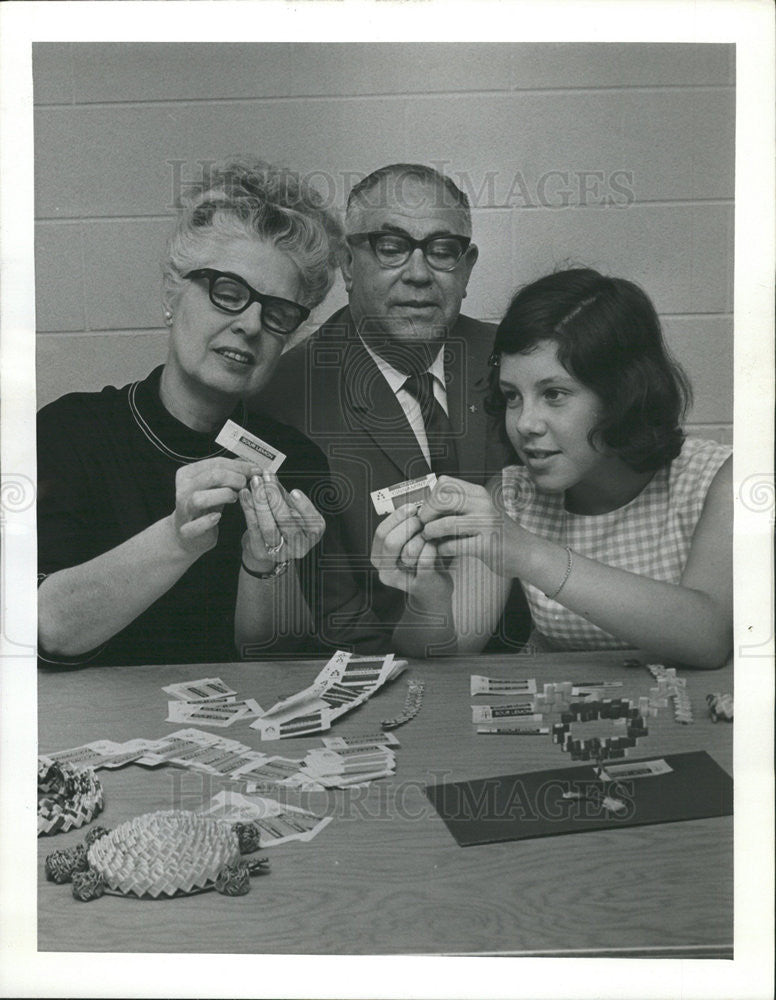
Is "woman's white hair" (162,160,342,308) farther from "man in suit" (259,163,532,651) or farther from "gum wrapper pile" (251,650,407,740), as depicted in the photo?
"gum wrapper pile" (251,650,407,740)

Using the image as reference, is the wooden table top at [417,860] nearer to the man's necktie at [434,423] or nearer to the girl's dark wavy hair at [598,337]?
the man's necktie at [434,423]

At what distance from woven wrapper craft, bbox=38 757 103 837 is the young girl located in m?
0.79

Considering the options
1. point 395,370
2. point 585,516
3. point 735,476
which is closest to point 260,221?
point 395,370

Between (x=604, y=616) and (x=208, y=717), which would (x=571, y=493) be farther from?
(x=208, y=717)

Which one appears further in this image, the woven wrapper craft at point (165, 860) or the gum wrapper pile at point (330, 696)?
the gum wrapper pile at point (330, 696)

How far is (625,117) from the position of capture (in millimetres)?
2533

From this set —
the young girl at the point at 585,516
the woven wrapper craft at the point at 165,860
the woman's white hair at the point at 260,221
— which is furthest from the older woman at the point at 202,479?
the woven wrapper craft at the point at 165,860

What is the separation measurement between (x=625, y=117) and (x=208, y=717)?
1692 mm

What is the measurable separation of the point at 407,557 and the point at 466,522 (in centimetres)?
16

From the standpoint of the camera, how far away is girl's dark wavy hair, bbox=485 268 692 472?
2.55m

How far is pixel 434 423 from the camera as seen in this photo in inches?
101

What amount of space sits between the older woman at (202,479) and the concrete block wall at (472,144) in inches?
3.2

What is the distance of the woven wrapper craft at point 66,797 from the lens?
8.33 feet

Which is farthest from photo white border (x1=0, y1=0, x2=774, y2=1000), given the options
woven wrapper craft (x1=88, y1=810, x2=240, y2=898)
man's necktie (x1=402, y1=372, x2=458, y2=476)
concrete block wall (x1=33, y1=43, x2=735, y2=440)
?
man's necktie (x1=402, y1=372, x2=458, y2=476)
